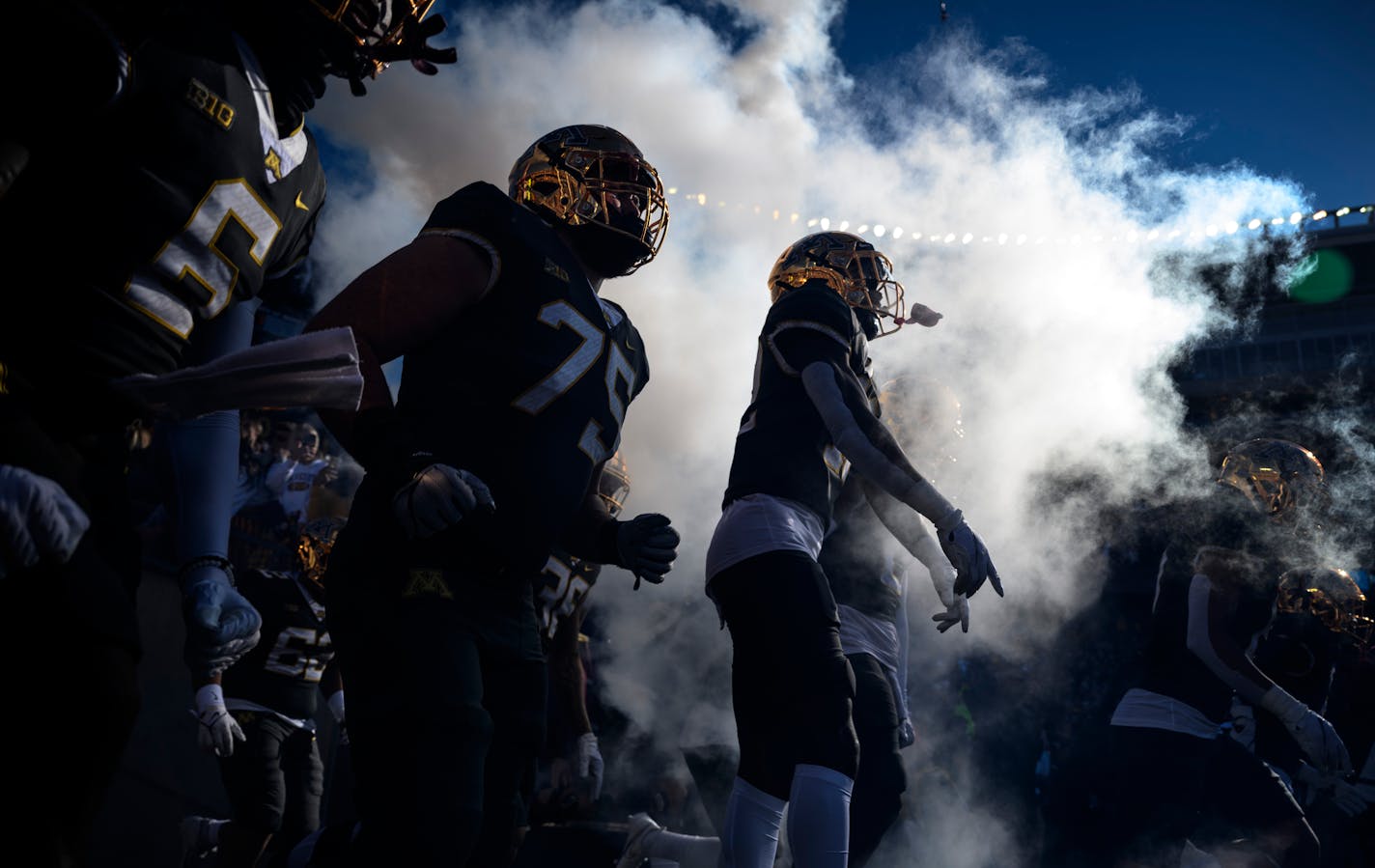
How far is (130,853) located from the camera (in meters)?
6.80

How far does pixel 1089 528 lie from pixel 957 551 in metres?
8.86

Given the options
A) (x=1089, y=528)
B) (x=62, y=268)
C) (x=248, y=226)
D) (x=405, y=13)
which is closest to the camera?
(x=62, y=268)

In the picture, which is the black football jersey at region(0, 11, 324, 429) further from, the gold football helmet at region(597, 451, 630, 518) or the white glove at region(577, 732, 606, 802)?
the gold football helmet at region(597, 451, 630, 518)

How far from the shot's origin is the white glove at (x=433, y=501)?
1.91m

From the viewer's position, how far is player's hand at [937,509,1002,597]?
132 inches

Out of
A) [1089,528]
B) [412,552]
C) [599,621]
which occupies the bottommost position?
[412,552]

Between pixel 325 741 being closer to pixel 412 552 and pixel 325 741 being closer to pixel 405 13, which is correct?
pixel 412 552

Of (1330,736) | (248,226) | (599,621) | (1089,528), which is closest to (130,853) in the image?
(599,621)

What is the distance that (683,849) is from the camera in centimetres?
486

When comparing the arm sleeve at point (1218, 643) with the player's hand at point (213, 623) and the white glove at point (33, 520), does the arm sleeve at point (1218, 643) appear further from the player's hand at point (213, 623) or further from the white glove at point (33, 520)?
the white glove at point (33, 520)

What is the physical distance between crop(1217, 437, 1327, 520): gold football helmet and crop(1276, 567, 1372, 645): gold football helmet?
3.36 ft

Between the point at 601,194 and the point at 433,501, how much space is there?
1.31 metres

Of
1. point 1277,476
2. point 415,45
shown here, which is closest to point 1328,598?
point 1277,476

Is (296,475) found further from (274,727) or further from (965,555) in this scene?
(965,555)
